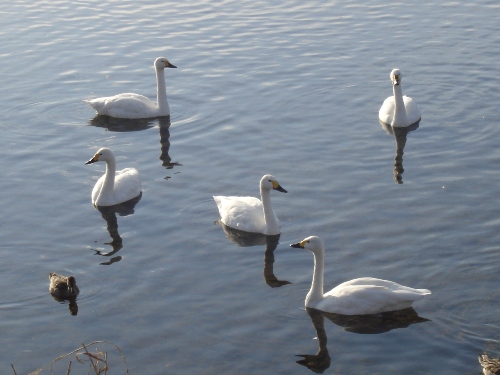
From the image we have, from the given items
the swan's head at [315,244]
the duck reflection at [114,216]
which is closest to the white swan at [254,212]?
the duck reflection at [114,216]

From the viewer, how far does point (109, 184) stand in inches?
658

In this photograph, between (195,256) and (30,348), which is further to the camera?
(195,256)

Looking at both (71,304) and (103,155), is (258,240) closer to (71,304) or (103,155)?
(71,304)

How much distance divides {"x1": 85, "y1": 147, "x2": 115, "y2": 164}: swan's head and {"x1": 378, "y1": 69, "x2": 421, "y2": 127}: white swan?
5.96m

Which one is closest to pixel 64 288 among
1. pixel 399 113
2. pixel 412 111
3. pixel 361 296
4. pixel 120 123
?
pixel 361 296

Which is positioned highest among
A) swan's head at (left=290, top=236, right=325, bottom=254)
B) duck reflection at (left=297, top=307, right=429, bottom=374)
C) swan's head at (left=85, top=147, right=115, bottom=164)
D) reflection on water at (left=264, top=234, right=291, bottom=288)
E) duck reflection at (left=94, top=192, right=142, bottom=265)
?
swan's head at (left=85, top=147, right=115, bottom=164)

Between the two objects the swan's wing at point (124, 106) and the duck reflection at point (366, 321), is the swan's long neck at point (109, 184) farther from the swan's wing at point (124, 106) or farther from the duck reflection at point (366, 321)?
the duck reflection at point (366, 321)

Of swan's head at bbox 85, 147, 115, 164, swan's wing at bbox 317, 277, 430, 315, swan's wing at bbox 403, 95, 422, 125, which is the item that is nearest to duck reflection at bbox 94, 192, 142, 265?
swan's head at bbox 85, 147, 115, 164

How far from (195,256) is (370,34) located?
13.2 meters

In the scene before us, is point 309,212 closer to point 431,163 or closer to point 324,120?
point 431,163

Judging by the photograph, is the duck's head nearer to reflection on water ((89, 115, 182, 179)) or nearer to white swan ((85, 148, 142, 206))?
white swan ((85, 148, 142, 206))

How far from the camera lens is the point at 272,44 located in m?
25.6

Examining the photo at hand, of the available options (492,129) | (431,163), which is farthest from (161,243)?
(492,129)

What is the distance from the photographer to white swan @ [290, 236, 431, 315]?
1219 cm
